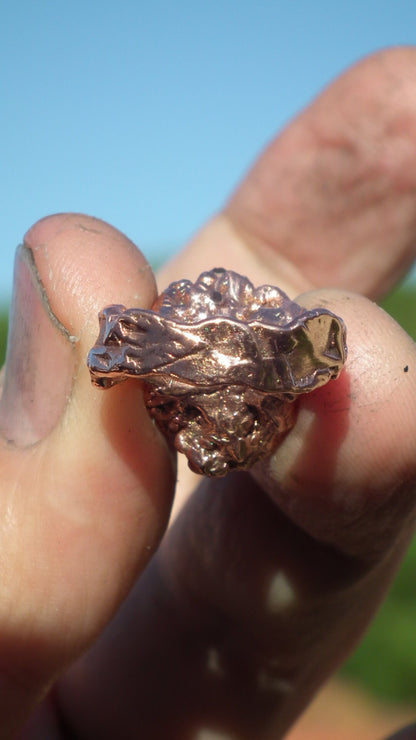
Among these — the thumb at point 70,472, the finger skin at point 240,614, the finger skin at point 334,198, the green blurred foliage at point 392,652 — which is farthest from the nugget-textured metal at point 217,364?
the green blurred foliage at point 392,652

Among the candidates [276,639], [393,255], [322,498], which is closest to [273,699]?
[276,639]

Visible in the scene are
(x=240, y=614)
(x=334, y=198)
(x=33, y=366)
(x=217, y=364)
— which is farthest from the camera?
(x=334, y=198)

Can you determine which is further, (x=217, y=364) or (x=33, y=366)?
(x=33, y=366)

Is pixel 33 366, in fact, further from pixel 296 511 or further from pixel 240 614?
pixel 240 614

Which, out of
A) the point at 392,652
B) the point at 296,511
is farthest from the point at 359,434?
the point at 392,652

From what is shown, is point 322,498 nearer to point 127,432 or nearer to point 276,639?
point 127,432

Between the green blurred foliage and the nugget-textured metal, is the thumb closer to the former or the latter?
the nugget-textured metal

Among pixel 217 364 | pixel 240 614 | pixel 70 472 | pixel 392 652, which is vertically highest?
pixel 217 364
